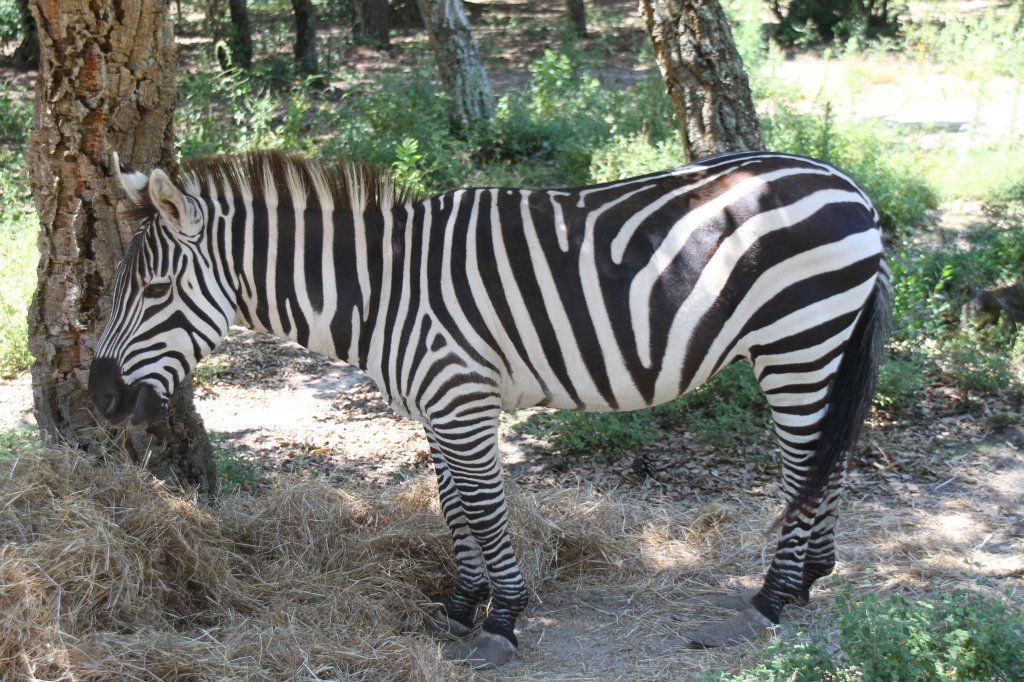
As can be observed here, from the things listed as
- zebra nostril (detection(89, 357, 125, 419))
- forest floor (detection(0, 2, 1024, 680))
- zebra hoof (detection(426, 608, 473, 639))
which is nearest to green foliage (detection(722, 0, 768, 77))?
forest floor (detection(0, 2, 1024, 680))

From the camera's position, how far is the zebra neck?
4215 mm

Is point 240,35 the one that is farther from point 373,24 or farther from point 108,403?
point 108,403

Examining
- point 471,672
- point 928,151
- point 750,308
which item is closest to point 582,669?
point 471,672

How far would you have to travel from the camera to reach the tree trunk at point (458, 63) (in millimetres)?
11000

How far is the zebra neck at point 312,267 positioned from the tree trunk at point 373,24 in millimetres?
14266

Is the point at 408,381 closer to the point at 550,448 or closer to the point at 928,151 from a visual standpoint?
the point at 550,448

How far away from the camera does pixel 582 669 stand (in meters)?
4.24

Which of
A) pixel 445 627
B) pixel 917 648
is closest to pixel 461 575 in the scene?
pixel 445 627

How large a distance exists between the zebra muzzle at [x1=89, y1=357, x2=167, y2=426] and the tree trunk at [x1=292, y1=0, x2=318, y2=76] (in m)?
12.0

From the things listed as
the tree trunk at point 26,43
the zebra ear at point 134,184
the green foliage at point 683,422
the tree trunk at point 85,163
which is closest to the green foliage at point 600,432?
the green foliage at point 683,422

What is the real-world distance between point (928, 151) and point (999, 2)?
33.8ft

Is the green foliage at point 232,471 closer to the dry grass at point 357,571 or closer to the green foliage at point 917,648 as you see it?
the dry grass at point 357,571

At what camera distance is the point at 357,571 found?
186 inches

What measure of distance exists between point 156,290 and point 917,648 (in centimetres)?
332
